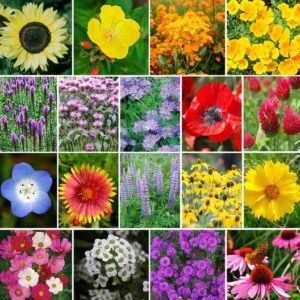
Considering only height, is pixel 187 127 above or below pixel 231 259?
above

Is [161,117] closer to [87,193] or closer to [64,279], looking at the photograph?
[87,193]

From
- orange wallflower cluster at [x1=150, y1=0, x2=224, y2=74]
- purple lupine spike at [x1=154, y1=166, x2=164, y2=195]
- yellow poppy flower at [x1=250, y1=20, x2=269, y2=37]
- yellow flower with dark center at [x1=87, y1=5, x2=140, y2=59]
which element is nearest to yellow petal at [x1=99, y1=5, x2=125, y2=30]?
yellow flower with dark center at [x1=87, y1=5, x2=140, y2=59]

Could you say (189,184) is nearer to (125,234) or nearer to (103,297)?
(125,234)

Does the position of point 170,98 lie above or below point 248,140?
above

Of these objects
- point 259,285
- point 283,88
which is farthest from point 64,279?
point 283,88

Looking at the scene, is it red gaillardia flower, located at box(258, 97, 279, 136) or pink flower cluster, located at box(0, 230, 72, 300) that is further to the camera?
pink flower cluster, located at box(0, 230, 72, 300)

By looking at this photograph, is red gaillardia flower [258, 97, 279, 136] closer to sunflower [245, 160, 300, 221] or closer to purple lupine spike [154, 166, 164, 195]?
sunflower [245, 160, 300, 221]

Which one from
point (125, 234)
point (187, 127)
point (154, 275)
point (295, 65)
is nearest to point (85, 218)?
point (125, 234)
